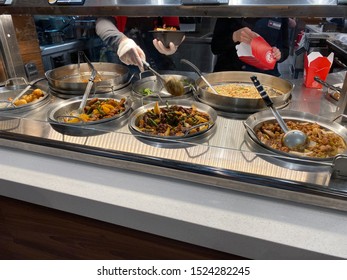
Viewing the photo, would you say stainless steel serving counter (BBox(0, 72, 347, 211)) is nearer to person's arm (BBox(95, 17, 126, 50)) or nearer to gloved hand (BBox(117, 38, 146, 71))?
gloved hand (BBox(117, 38, 146, 71))

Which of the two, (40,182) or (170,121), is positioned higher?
(170,121)

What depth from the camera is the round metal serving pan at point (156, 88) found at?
132cm

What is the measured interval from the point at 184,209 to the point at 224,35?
142 cm

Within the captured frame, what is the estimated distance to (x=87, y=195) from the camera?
87 centimetres

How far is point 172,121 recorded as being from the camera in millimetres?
1094

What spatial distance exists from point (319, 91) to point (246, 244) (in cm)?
100

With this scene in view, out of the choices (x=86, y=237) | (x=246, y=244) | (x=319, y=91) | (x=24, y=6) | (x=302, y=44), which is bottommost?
(x=86, y=237)

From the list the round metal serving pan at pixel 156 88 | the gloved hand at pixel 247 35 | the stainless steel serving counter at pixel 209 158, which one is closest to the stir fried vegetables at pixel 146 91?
the round metal serving pan at pixel 156 88

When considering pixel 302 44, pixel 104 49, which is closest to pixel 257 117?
pixel 302 44

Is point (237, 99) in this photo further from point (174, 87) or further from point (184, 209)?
point (184, 209)

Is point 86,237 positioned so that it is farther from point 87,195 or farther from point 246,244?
point 246,244

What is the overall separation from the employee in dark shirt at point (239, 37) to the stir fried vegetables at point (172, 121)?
75 centimetres

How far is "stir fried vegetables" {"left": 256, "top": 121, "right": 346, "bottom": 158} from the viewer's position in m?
0.88

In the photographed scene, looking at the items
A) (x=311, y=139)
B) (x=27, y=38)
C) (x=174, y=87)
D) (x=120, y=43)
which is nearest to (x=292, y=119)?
(x=311, y=139)
